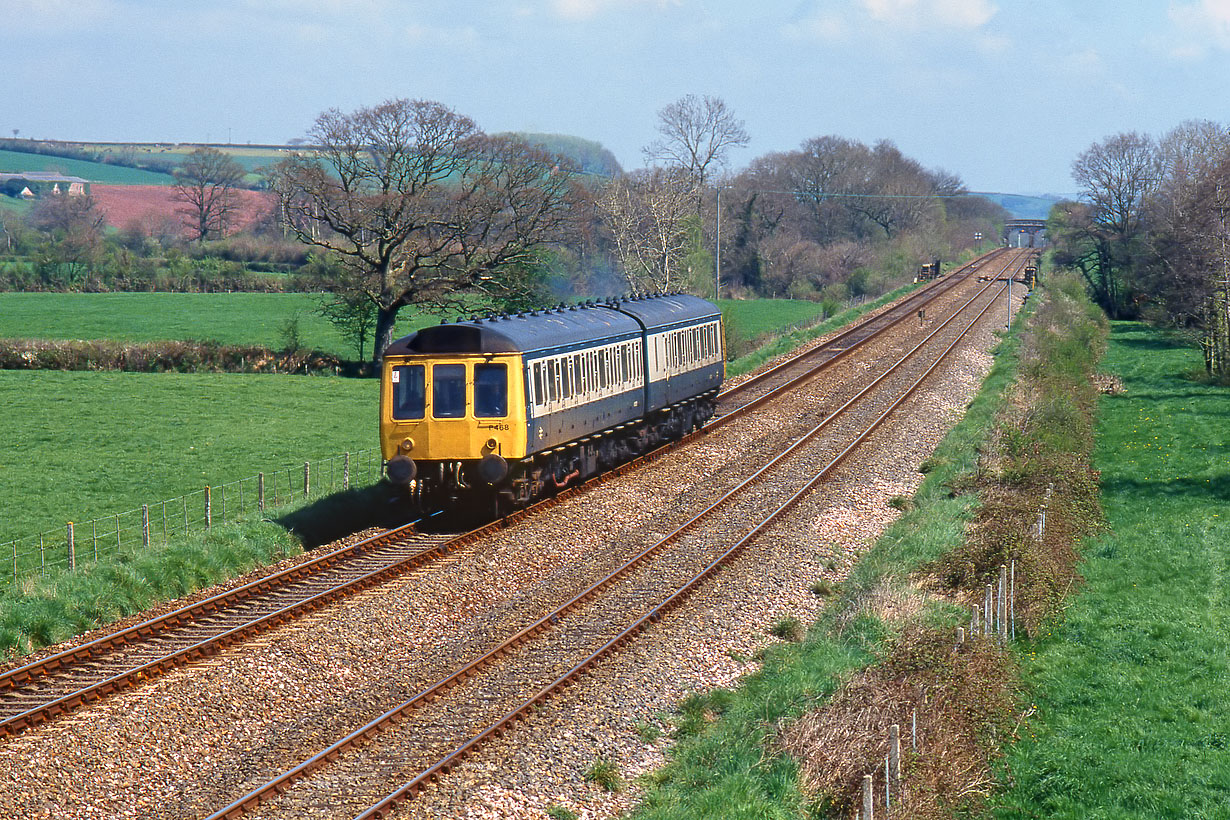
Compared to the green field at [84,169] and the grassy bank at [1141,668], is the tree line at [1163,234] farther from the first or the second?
the green field at [84,169]

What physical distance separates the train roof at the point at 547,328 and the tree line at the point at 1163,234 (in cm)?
2014

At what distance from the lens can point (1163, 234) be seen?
50.5m

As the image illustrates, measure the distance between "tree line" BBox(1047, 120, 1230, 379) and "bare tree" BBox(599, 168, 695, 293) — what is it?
19270 mm

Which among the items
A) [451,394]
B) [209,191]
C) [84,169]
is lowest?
[451,394]

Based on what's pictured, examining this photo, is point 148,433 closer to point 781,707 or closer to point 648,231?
point 648,231

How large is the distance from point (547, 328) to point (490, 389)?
2.46 metres

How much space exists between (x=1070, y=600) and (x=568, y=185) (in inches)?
1330

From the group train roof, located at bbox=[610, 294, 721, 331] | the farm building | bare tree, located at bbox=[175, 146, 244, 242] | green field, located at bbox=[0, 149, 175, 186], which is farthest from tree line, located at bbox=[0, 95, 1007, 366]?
green field, located at bbox=[0, 149, 175, 186]

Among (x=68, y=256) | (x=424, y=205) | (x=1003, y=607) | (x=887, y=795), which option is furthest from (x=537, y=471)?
(x=68, y=256)

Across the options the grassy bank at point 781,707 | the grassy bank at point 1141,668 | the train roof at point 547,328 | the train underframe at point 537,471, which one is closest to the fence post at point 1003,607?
the grassy bank at point 1141,668

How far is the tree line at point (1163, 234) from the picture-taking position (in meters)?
39.8

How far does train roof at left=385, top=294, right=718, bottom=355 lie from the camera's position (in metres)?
18.9

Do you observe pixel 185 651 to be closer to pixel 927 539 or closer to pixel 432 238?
pixel 927 539

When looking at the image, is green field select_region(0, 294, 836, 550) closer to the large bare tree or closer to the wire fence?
the wire fence
